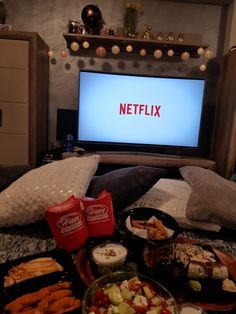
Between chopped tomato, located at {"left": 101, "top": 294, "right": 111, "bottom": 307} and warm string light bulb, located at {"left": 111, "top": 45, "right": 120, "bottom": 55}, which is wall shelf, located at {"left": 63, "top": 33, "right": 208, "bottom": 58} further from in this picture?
chopped tomato, located at {"left": 101, "top": 294, "right": 111, "bottom": 307}

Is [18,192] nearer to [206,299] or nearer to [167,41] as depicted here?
[206,299]

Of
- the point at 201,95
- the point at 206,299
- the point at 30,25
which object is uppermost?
the point at 30,25

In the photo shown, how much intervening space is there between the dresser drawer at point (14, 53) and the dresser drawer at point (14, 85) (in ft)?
0.16

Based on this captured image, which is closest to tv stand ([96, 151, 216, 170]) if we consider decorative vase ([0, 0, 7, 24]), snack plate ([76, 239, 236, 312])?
decorative vase ([0, 0, 7, 24])

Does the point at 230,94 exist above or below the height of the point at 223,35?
below

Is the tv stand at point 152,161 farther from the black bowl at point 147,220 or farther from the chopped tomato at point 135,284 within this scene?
the chopped tomato at point 135,284

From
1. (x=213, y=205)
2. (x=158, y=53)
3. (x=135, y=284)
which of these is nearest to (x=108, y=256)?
(x=135, y=284)

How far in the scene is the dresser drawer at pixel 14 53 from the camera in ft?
7.54

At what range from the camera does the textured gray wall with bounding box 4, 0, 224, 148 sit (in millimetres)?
2730

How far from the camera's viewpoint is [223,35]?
282 centimetres

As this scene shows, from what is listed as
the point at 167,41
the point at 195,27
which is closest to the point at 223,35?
the point at 195,27

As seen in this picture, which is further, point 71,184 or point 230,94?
point 230,94

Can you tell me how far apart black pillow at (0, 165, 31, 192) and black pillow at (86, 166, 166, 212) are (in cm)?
41

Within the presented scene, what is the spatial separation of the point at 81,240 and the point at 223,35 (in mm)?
2759
